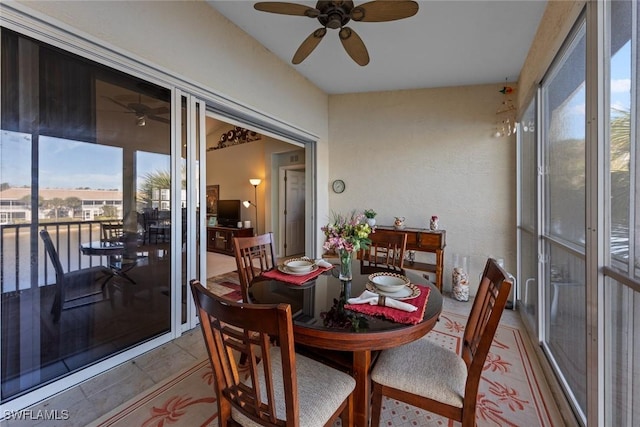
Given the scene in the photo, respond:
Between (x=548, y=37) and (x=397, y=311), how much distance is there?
2541 millimetres

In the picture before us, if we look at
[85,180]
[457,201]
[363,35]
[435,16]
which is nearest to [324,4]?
[363,35]

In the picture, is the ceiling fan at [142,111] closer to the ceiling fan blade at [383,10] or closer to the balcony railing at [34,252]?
the balcony railing at [34,252]

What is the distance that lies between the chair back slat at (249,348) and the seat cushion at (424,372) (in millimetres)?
578

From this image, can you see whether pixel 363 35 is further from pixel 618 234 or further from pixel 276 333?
pixel 276 333

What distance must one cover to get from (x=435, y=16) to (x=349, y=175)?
2331 millimetres

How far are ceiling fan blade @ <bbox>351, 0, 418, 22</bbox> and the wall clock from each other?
103 inches

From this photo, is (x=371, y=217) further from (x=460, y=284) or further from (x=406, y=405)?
(x=406, y=405)

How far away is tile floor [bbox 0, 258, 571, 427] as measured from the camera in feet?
4.86

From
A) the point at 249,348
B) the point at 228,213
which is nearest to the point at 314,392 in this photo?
the point at 249,348

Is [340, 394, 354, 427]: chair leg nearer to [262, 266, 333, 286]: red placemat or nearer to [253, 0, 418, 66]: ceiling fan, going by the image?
[262, 266, 333, 286]: red placemat

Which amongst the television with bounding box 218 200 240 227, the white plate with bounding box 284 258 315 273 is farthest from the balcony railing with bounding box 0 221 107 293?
the television with bounding box 218 200 240 227

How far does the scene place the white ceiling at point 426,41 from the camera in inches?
90.8

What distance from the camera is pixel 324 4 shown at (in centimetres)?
179

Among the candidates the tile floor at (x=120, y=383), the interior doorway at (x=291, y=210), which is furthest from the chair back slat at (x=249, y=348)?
the interior doorway at (x=291, y=210)
